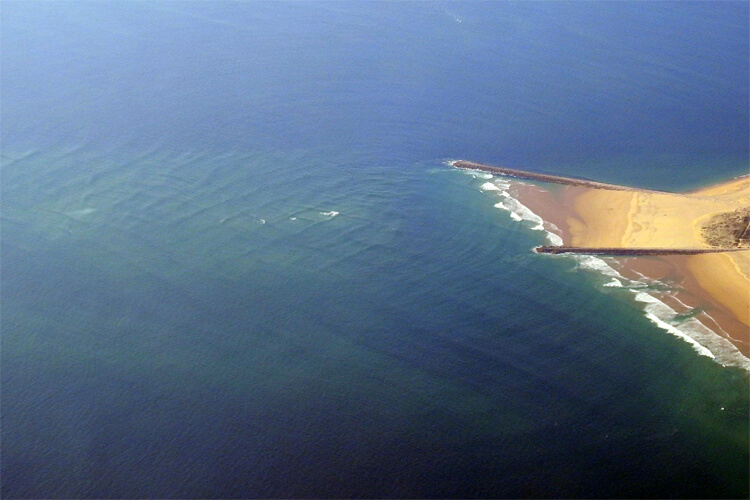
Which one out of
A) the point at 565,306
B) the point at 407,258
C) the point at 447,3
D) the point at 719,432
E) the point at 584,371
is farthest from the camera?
the point at 447,3

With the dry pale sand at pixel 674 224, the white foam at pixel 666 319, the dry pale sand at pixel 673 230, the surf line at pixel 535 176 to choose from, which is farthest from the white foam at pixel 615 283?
the surf line at pixel 535 176

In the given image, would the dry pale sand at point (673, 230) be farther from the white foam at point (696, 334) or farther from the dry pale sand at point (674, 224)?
the white foam at point (696, 334)

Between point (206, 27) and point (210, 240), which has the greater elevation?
point (206, 27)

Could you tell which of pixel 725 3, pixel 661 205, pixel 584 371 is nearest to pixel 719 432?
pixel 584 371

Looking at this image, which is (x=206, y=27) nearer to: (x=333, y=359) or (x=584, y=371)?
(x=333, y=359)

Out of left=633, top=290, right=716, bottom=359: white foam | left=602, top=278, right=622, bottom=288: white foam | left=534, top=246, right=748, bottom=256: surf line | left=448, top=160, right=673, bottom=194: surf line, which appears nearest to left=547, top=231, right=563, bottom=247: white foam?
left=534, top=246, right=748, bottom=256: surf line

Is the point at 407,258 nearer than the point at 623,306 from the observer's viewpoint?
No
